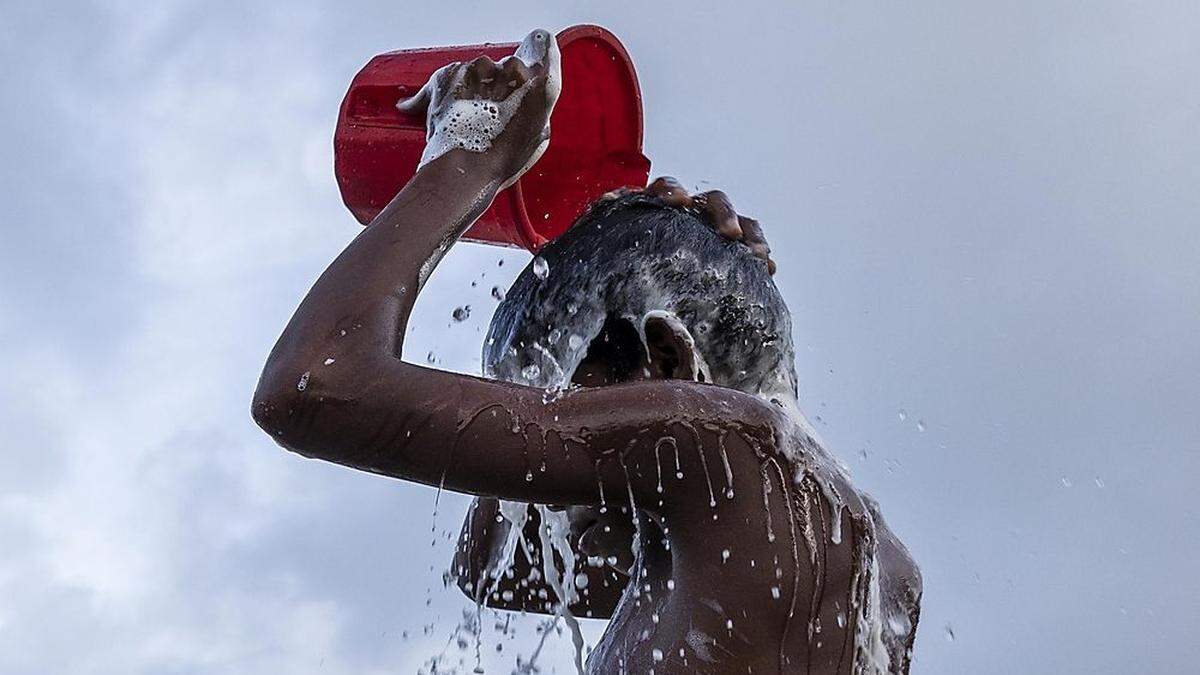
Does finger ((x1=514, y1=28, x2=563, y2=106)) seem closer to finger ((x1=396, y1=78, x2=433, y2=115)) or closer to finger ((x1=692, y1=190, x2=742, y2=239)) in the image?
finger ((x1=396, y1=78, x2=433, y2=115))

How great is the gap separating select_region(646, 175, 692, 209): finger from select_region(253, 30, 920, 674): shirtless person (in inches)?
0.4

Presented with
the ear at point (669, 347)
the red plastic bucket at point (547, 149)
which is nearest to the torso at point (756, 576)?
the ear at point (669, 347)

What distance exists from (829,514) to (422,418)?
0.68 meters

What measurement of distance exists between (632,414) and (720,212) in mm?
665

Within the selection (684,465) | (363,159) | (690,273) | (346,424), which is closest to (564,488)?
(684,465)

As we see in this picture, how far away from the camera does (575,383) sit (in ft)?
8.25

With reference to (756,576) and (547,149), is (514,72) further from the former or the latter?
(756,576)

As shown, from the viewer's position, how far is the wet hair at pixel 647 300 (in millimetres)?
2486

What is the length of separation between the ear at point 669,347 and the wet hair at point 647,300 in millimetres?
23

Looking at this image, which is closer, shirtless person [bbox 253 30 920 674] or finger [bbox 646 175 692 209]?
shirtless person [bbox 253 30 920 674]

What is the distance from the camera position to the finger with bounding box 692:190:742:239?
259cm

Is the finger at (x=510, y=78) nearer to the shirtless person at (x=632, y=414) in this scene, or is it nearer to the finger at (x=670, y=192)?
the shirtless person at (x=632, y=414)

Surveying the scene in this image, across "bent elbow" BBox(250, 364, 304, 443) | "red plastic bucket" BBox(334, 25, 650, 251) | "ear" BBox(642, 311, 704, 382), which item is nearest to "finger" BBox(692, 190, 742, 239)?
"ear" BBox(642, 311, 704, 382)

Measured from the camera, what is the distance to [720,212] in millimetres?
2623
